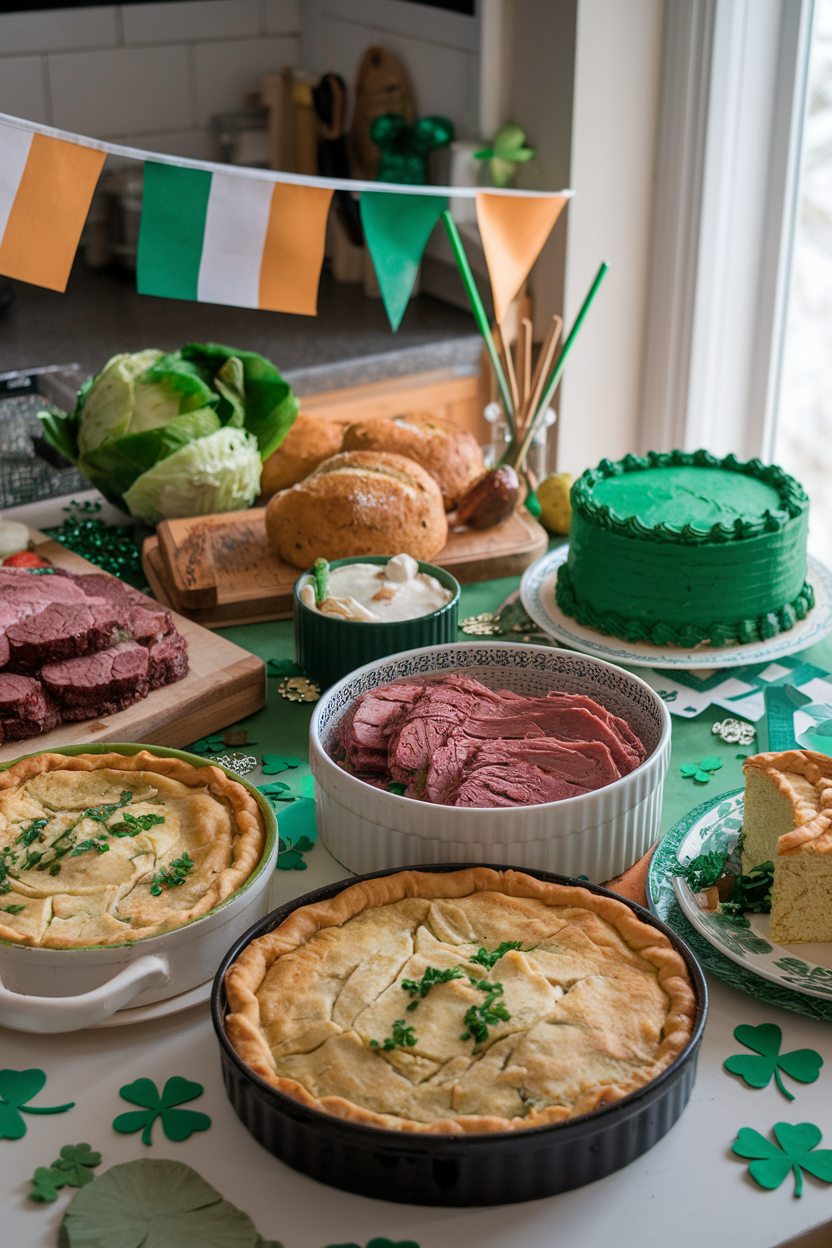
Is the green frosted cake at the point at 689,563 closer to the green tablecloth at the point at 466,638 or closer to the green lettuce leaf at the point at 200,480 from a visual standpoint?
the green tablecloth at the point at 466,638

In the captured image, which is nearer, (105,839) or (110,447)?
(105,839)

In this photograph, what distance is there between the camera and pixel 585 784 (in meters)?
1.26

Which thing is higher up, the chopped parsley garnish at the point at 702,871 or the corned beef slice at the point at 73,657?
the corned beef slice at the point at 73,657

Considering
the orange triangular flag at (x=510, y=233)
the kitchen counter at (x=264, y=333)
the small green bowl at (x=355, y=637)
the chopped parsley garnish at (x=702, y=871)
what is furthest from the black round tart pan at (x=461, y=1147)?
the kitchen counter at (x=264, y=333)

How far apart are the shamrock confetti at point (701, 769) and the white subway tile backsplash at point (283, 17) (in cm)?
320

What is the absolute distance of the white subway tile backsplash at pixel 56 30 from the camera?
335cm

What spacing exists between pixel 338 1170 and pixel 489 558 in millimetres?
1221

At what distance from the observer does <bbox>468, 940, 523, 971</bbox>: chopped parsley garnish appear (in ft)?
3.54

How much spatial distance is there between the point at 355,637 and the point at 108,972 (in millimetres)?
665

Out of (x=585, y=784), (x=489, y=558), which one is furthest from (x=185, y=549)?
(x=585, y=784)

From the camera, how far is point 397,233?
203 cm

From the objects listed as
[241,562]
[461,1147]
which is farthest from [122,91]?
[461,1147]

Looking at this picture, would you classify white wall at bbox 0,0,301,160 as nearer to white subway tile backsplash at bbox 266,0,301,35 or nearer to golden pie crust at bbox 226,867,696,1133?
white subway tile backsplash at bbox 266,0,301,35

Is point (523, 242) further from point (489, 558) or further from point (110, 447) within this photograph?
point (110, 447)
